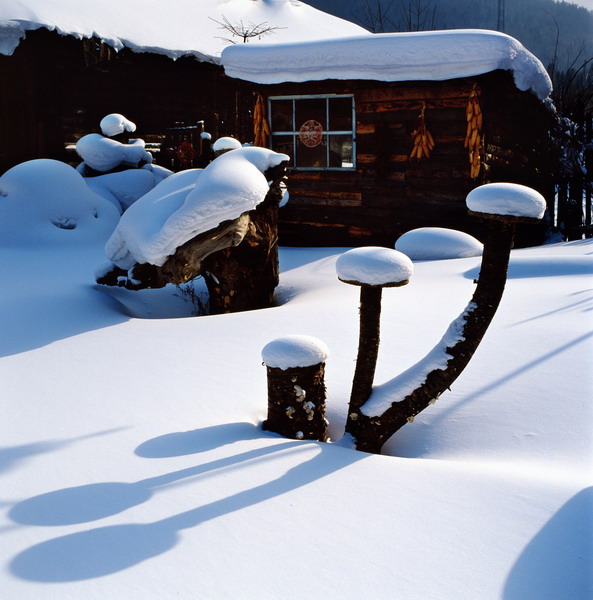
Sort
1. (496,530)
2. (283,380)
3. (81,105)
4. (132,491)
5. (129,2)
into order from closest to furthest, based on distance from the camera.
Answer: (496,530) < (132,491) < (283,380) < (81,105) < (129,2)

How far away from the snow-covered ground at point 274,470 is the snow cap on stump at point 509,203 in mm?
925

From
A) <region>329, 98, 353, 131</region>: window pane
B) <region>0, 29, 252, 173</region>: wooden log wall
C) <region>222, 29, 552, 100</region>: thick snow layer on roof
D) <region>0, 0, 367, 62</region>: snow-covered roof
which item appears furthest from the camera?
<region>329, 98, 353, 131</region>: window pane

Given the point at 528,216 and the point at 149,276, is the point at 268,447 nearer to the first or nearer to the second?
the point at 528,216

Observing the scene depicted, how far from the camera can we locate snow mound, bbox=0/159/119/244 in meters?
7.37

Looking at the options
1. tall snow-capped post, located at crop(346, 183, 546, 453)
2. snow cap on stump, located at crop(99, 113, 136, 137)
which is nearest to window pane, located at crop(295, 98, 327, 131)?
snow cap on stump, located at crop(99, 113, 136, 137)

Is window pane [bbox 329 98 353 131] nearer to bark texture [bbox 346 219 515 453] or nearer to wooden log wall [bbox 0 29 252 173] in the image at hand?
wooden log wall [bbox 0 29 252 173]

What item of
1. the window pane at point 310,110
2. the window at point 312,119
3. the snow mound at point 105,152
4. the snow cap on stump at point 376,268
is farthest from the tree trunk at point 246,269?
the window pane at point 310,110

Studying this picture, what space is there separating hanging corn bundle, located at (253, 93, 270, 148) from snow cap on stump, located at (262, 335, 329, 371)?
7.06 metres

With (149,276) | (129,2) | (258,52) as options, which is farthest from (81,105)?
(149,276)

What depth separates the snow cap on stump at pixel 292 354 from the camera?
8.71 feet

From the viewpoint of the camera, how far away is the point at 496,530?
1778mm

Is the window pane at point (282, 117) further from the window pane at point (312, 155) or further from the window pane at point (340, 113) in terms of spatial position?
the window pane at point (340, 113)

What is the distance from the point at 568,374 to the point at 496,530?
1403mm

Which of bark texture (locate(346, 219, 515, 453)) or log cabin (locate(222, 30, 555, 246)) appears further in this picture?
log cabin (locate(222, 30, 555, 246))
